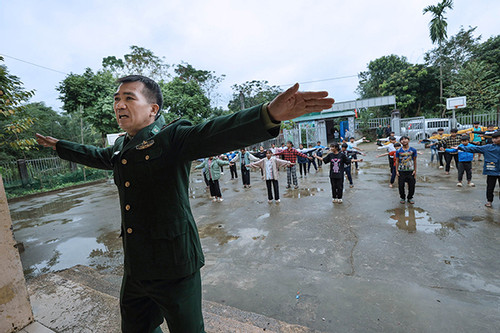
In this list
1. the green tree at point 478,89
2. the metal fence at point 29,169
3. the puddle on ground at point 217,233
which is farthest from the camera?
the green tree at point 478,89

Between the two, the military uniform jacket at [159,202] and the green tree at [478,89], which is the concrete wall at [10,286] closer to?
the military uniform jacket at [159,202]

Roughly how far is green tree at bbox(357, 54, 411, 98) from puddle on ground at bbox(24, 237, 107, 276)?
1240 inches

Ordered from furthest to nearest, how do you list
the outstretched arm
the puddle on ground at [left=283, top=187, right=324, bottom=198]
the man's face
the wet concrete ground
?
the puddle on ground at [left=283, top=187, right=324, bottom=198], the wet concrete ground, the man's face, the outstretched arm

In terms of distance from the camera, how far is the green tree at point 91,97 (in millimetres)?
14484

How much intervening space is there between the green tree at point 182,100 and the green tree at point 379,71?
21.8 metres

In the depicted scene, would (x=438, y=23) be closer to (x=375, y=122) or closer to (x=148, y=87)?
(x=375, y=122)

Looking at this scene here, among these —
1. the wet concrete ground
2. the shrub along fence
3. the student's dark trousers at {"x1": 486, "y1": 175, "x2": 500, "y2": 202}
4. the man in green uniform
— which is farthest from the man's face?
the shrub along fence

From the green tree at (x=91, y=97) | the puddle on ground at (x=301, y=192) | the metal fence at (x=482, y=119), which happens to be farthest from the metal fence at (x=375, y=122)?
the green tree at (x=91, y=97)

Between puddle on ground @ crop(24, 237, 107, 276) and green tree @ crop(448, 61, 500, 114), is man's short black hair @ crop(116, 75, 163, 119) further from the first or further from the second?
green tree @ crop(448, 61, 500, 114)

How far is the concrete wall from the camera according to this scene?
2.11m

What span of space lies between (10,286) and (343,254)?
151 inches

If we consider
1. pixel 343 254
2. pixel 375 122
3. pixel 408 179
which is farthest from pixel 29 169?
pixel 375 122

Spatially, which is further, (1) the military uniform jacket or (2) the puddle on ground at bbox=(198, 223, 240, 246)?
(2) the puddle on ground at bbox=(198, 223, 240, 246)

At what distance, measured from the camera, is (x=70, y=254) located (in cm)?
501
